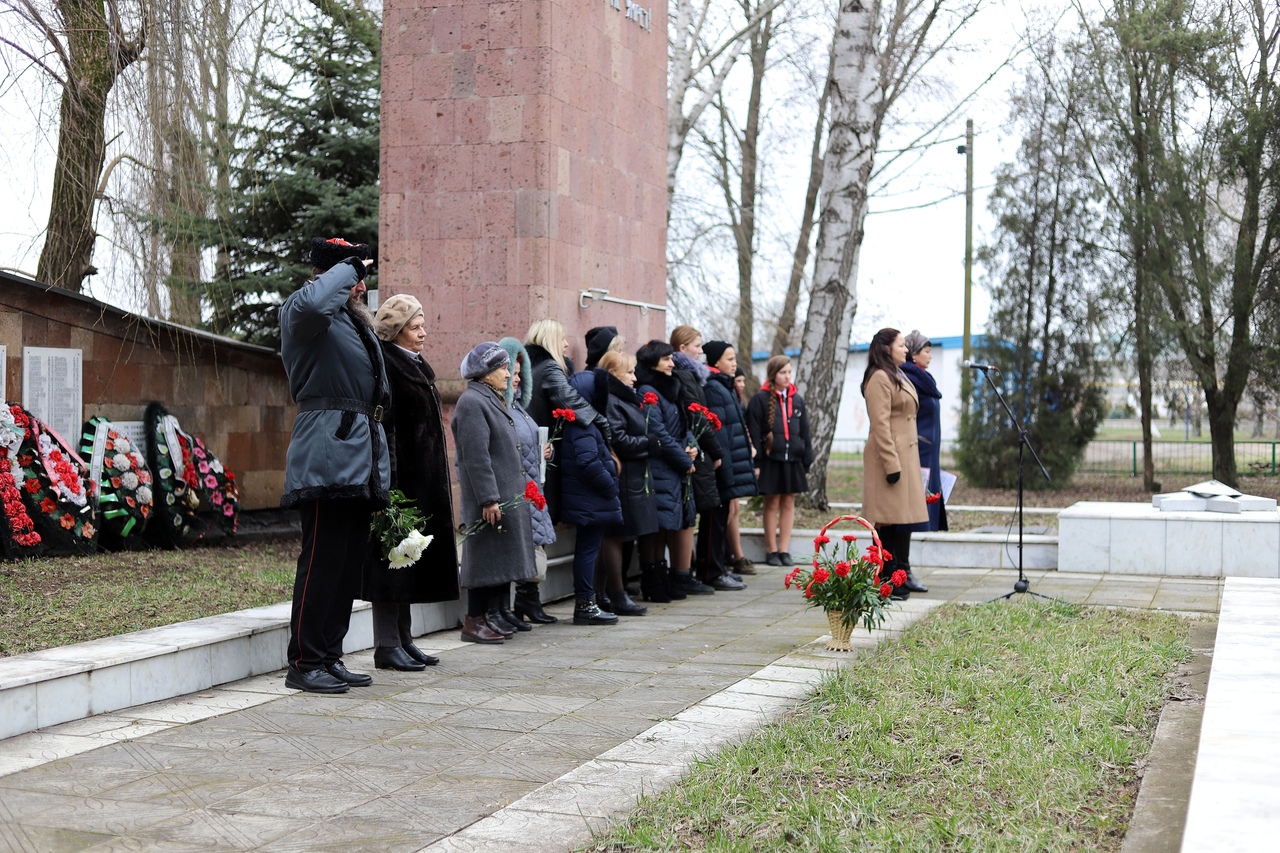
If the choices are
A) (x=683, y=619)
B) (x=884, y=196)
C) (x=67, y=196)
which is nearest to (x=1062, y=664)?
(x=683, y=619)

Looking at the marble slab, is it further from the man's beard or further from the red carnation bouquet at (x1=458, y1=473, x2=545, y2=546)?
the man's beard

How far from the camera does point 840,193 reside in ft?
49.5

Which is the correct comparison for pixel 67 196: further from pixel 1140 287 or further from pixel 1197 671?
pixel 1140 287

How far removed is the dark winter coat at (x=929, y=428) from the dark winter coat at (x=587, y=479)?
2.72m

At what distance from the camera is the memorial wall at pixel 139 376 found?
1084cm

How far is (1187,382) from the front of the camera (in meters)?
19.2

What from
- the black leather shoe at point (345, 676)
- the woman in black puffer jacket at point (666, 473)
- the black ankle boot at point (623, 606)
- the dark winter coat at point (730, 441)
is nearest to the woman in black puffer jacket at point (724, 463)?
the dark winter coat at point (730, 441)

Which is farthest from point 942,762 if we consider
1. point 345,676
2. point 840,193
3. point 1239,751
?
point 840,193

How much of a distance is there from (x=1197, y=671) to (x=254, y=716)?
434 cm

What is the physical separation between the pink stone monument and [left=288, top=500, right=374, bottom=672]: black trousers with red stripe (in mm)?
4293

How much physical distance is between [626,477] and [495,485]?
1533mm

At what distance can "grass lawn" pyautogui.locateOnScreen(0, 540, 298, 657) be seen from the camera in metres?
7.11

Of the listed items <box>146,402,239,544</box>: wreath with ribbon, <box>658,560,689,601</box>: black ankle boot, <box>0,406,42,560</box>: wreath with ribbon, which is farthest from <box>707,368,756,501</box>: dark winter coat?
<box>0,406,42,560</box>: wreath with ribbon

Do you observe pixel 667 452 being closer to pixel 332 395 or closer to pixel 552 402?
pixel 552 402
